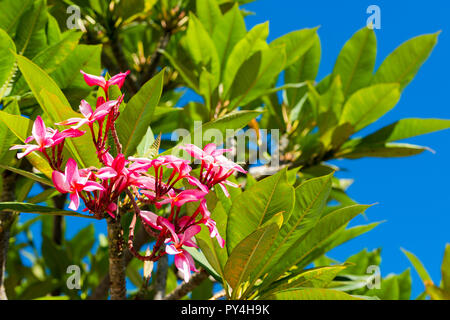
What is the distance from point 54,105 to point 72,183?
225mm

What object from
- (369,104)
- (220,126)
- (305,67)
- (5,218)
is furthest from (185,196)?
(305,67)

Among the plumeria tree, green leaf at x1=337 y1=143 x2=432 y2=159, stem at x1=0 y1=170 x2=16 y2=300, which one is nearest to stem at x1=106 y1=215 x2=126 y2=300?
the plumeria tree

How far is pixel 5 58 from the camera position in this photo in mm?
1342

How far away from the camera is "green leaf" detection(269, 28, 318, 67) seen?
188 centimetres

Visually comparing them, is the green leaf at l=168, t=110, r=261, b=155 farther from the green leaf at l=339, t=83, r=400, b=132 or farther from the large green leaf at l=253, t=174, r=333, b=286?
the green leaf at l=339, t=83, r=400, b=132

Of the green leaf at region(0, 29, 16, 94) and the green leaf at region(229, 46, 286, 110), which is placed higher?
the green leaf at region(229, 46, 286, 110)

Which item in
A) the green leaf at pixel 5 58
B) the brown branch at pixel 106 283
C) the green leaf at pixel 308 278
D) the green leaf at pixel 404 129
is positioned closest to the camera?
the green leaf at pixel 308 278

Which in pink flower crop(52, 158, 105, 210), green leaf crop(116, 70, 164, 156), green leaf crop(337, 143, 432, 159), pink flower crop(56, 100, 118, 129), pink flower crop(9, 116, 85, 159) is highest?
green leaf crop(337, 143, 432, 159)

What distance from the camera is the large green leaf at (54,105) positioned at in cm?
97

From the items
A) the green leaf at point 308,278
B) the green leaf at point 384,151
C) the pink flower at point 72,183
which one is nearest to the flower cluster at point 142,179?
the pink flower at point 72,183

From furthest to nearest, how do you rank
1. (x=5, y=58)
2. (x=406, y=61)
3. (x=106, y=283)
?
(x=406, y=61)
(x=106, y=283)
(x=5, y=58)

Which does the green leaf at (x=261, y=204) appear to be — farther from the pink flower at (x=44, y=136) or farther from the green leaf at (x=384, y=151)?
the green leaf at (x=384, y=151)

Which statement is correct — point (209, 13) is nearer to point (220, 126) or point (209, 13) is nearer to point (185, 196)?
point (220, 126)
